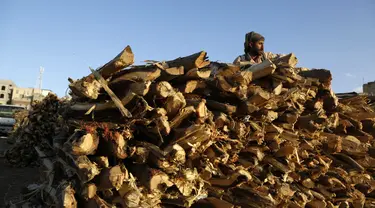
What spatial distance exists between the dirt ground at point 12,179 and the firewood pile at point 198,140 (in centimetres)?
252

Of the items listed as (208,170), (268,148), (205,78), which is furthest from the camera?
(268,148)

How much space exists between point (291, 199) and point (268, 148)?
2.48 feet

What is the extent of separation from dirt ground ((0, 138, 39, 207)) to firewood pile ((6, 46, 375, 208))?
8.26ft

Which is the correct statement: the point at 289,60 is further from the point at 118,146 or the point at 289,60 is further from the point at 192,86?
the point at 118,146

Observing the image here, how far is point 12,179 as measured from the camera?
8.25m

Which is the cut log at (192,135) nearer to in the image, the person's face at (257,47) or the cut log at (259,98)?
the cut log at (259,98)

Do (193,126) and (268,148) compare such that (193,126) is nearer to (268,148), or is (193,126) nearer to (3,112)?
(268,148)

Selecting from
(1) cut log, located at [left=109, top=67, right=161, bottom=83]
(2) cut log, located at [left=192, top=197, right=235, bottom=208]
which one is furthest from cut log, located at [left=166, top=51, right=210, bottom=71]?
(2) cut log, located at [left=192, top=197, right=235, bottom=208]

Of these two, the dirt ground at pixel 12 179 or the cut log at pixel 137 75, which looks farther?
the dirt ground at pixel 12 179

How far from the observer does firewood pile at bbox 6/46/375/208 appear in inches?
124

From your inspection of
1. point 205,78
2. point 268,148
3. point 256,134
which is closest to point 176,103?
point 205,78

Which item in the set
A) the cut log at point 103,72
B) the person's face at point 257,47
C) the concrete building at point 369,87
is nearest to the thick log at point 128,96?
the cut log at point 103,72

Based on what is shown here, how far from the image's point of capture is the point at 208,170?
3469 mm

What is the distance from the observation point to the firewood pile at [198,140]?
3148 millimetres
